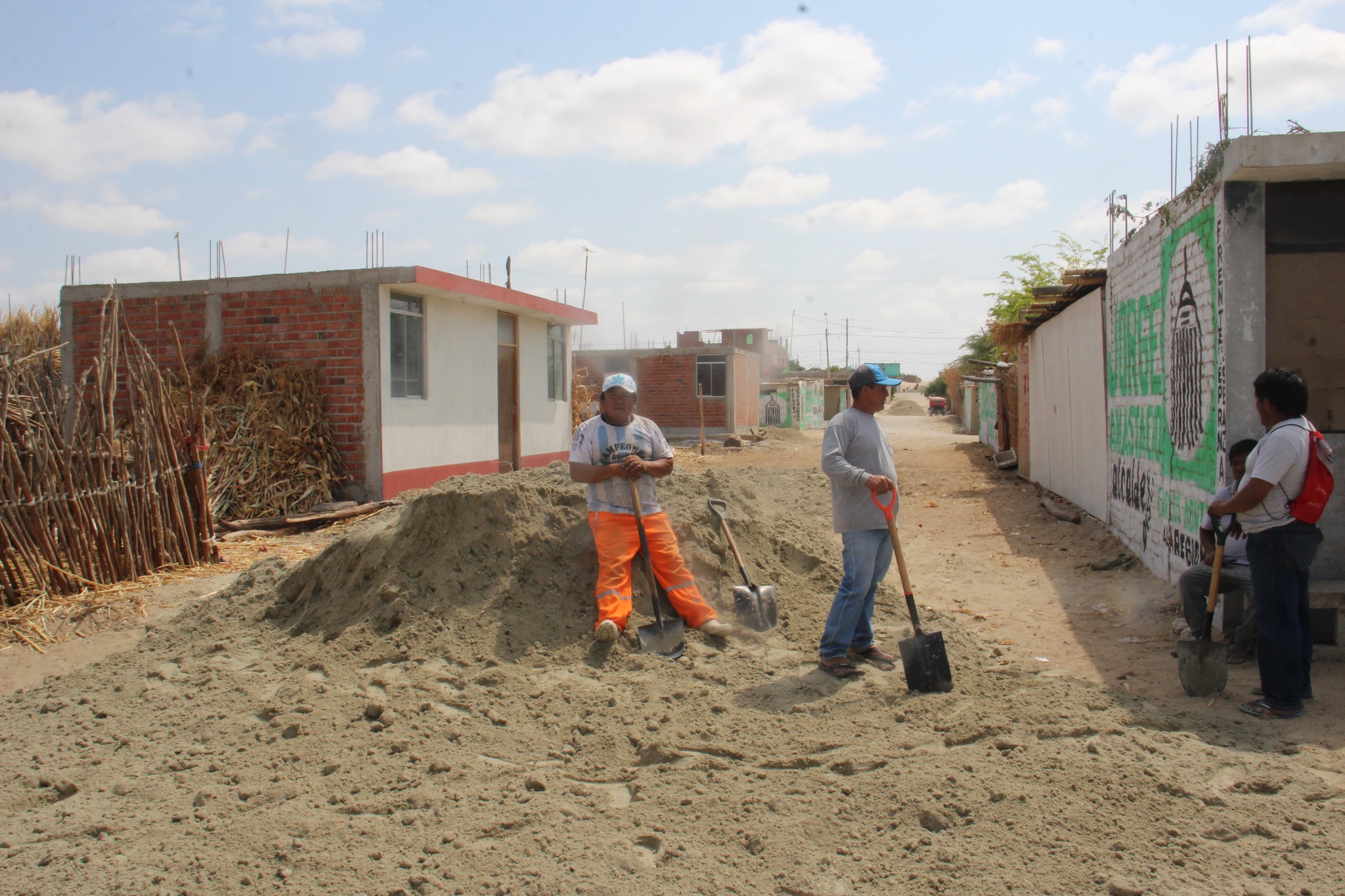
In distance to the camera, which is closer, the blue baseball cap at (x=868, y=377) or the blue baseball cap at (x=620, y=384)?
the blue baseball cap at (x=868, y=377)

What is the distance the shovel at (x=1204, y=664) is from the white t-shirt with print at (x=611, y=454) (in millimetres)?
2815

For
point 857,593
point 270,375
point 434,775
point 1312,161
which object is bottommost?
point 434,775

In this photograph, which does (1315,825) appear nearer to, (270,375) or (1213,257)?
(1213,257)

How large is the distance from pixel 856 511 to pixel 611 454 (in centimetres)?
146

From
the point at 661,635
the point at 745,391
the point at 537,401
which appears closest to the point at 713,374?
the point at 745,391

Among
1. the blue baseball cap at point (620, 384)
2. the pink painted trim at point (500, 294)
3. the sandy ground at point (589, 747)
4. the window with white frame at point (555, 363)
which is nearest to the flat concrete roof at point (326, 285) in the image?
the pink painted trim at point (500, 294)

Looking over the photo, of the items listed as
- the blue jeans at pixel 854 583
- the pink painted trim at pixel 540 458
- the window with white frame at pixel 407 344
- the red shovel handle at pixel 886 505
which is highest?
the window with white frame at pixel 407 344

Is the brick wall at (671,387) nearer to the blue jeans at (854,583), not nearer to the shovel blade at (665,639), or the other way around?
the shovel blade at (665,639)

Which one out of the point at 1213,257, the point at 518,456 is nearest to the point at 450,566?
the point at 1213,257

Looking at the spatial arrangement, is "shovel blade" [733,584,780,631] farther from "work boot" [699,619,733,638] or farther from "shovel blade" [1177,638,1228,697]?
"shovel blade" [1177,638,1228,697]

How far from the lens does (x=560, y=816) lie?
10.3 ft

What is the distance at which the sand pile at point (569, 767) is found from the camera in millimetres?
2809

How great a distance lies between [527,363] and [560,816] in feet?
38.5

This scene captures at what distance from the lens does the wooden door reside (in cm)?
1399
